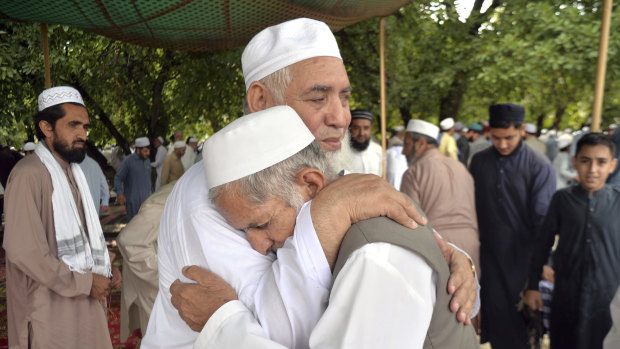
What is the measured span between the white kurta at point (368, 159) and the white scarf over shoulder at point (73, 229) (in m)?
3.55

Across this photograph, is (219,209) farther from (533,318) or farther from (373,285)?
(533,318)

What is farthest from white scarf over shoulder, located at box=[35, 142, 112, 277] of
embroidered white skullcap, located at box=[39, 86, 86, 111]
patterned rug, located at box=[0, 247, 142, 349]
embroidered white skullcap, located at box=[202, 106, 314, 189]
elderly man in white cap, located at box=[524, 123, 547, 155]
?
elderly man in white cap, located at box=[524, 123, 547, 155]

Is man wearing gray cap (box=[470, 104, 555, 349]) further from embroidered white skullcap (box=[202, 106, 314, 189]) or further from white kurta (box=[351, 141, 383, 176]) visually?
embroidered white skullcap (box=[202, 106, 314, 189])

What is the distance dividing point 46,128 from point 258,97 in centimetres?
213

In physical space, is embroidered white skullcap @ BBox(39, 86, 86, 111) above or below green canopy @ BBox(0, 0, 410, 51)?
below

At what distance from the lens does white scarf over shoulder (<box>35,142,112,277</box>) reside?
2947 millimetres

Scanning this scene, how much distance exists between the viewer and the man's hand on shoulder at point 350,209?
3.66 feet

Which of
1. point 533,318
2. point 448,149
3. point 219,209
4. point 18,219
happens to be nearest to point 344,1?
point 219,209

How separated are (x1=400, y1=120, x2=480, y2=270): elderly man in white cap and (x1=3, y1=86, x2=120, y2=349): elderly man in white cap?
2840mm

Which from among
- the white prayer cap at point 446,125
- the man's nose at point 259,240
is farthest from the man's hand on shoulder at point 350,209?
the white prayer cap at point 446,125

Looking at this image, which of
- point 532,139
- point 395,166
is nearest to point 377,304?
point 395,166

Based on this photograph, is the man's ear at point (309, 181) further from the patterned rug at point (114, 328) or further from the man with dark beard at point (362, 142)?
the man with dark beard at point (362, 142)

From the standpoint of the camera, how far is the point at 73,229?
302 cm

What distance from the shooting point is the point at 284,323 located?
113 centimetres
